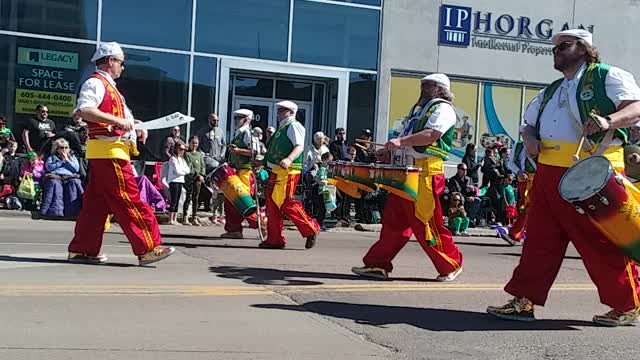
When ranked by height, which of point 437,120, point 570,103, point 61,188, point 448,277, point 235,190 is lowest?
point 448,277

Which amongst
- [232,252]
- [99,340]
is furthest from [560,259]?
[232,252]

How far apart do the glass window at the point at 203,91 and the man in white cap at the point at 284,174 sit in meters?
8.89

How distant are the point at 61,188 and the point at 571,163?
423 inches

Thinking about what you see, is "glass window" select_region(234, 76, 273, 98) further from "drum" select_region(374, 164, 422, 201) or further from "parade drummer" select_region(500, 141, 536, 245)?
"drum" select_region(374, 164, 422, 201)

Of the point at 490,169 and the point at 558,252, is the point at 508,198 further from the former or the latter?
the point at 558,252

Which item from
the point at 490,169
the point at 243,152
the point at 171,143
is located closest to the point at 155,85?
the point at 171,143

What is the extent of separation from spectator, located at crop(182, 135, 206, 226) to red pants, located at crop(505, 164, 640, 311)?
9.76 metres

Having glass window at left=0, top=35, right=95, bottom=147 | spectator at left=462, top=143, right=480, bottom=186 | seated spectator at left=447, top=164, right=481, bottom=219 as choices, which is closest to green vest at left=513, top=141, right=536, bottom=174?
seated spectator at left=447, top=164, right=481, bottom=219

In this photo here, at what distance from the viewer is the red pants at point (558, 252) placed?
18.9 feet

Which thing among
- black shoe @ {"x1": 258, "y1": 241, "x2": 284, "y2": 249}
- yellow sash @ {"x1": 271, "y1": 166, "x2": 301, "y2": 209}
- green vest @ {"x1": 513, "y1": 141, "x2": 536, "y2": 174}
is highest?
green vest @ {"x1": 513, "y1": 141, "x2": 536, "y2": 174}

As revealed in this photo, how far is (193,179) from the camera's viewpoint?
49.7 ft

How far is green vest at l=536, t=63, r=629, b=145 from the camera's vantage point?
18.7ft

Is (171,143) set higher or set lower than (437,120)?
lower

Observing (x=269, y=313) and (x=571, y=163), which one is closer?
(x=571, y=163)
